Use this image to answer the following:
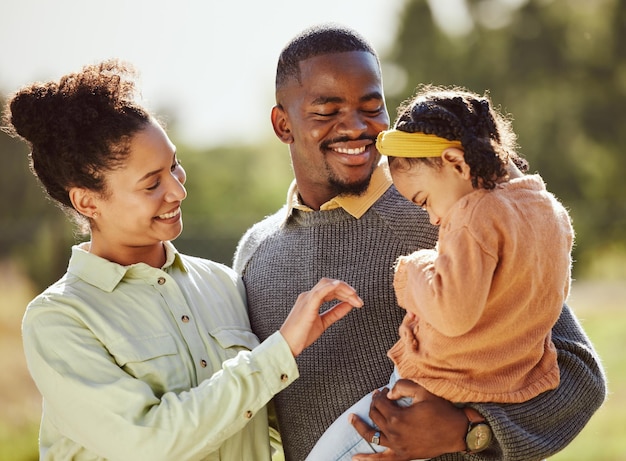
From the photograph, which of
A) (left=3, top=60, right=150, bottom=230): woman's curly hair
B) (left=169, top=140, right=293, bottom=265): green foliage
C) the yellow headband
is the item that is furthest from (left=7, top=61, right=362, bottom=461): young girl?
(left=169, top=140, right=293, bottom=265): green foliage

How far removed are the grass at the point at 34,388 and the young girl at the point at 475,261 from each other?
3.66 m

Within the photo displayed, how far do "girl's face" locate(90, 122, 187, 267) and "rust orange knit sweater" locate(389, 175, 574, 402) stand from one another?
0.76m

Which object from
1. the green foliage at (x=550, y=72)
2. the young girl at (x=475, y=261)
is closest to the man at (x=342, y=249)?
the young girl at (x=475, y=261)

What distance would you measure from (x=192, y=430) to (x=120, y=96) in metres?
1.05

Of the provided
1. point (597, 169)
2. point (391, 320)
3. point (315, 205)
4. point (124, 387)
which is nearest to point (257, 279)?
point (315, 205)

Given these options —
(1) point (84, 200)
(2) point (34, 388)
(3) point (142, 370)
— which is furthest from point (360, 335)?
(2) point (34, 388)

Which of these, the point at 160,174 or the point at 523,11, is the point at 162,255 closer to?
the point at 160,174

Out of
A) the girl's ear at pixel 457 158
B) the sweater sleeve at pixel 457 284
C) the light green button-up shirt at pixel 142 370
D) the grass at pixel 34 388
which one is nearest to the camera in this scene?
the sweater sleeve at pixel 457 284

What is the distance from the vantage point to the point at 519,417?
2.42 metres

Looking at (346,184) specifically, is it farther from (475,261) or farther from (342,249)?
(475,261)

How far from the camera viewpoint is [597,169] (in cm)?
2019

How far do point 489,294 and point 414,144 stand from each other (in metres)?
0.45

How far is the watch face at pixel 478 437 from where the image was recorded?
2.38 metres

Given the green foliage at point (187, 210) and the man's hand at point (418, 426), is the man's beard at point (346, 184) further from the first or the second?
the green foliage at point (187, 210)
